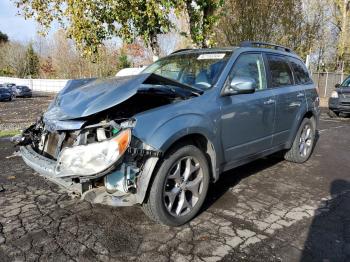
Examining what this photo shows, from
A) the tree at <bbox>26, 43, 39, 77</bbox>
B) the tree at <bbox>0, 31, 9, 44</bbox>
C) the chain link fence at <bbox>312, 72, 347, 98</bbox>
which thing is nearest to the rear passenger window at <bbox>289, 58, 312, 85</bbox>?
the chain link fence at <bbox>312, 72, 347, 98</bbox>

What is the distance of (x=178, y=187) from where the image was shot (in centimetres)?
376

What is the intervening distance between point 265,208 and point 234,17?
15.3 meters

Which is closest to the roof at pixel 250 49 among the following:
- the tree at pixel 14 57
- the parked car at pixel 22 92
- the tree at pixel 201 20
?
the tree at pixel 201 20

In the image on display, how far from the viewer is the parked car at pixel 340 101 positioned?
13016 millimetres

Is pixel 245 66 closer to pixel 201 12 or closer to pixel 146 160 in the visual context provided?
pixel 146 160

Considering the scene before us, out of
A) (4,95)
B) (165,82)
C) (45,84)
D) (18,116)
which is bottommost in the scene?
(18,116)

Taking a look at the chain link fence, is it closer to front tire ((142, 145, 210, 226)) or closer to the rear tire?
the rear tire

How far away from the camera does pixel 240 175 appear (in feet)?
18.2

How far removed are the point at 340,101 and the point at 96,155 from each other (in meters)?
12.1

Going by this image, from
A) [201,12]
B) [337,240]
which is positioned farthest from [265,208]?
[201,12]

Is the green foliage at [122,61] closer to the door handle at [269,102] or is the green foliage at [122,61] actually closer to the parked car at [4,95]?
the parked car at [4,95]

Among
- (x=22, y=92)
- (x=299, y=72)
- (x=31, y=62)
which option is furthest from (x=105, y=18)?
(x=31, y=62)

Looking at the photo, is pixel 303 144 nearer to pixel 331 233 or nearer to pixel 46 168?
pixel 331 233

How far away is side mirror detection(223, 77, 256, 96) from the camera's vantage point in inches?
165
